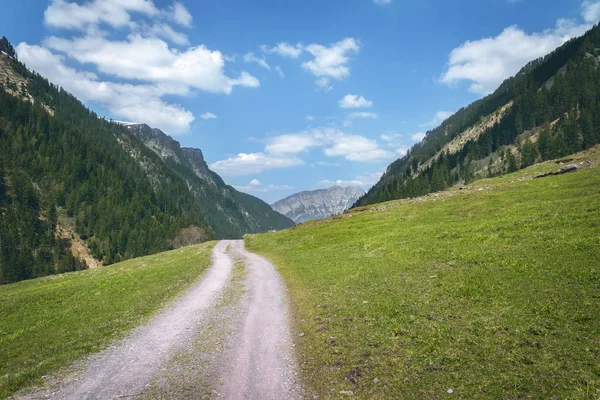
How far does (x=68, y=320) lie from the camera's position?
20.5 meters

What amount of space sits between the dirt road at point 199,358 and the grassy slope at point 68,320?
1.40 metres

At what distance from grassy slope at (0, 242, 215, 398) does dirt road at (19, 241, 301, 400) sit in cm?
140

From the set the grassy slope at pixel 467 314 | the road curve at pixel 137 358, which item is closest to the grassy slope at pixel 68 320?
the road curve at pixel 137 358

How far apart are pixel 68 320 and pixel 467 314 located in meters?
23.7

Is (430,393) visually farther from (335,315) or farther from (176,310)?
(176,310)

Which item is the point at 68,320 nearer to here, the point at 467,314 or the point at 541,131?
the point at 467,314

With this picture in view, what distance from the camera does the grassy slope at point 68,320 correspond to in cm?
1373

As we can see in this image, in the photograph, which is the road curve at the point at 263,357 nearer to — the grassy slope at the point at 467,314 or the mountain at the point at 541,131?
the grassy slope at the point at 467,314

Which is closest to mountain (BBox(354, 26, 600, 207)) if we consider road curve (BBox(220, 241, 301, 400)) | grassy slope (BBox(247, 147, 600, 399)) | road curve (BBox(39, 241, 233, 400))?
grassy slope (BBox(247, 147, 600, 399))

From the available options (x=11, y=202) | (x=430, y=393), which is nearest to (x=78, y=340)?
(x=430, y=393)

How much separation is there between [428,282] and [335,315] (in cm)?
675

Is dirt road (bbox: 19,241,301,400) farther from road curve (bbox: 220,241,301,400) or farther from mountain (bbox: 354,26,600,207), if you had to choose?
mountain (bbox: 354,26,600,207)

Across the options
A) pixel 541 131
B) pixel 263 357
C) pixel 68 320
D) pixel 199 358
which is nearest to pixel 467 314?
pixel 263 357

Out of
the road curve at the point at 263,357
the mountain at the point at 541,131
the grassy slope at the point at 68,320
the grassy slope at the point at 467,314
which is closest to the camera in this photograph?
the grassy slope at the point at 467,314
